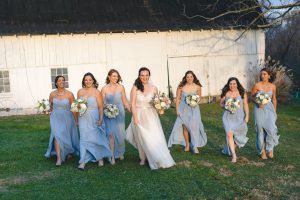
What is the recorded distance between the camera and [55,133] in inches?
385

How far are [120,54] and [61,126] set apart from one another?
11847mm

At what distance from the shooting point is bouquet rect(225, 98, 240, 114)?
9562mm

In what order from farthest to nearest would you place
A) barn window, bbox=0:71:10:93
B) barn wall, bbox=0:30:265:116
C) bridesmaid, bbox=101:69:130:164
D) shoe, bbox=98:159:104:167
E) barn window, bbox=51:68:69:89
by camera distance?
barn window, bbox=51:68:69:89 → barn wall, bbox=0:30:265:116 → barn window, bbox=0:71:10:93 → bridesmaid, bbox=101:69:130:164 → shoe, bbox=98:159:104:167

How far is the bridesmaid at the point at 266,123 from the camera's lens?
31.9ft

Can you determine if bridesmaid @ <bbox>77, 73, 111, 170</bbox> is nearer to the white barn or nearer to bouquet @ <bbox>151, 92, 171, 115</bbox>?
bouquet @ <bbox>151, 92, 171, 115</bbox>

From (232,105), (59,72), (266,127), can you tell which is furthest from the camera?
(59,72)

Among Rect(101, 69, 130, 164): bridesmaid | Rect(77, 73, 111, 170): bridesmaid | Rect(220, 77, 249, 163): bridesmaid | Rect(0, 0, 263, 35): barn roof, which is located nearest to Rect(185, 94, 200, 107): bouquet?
Rect(220, 77, 249, 163): bridesmaid

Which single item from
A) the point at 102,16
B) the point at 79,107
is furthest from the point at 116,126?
the point at 102,16

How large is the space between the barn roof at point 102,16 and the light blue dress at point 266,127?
10500 mm

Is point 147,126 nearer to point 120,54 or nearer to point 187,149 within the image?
point 187,149

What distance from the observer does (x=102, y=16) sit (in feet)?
70.1

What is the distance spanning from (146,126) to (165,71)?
1317 cm

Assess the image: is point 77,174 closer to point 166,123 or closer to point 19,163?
point 19,163

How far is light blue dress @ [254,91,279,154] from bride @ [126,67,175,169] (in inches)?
89.5
